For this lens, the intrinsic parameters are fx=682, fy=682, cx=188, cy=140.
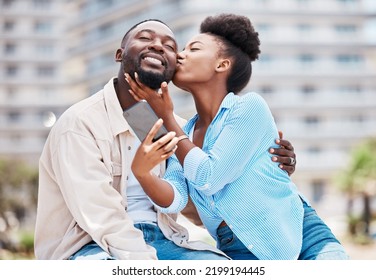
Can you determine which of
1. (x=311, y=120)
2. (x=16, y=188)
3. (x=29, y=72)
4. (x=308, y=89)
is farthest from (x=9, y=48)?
(x=311, y=120)

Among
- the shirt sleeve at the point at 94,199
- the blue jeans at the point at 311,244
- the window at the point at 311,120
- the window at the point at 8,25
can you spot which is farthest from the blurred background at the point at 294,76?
the shirt sleeve at the point at 94,199

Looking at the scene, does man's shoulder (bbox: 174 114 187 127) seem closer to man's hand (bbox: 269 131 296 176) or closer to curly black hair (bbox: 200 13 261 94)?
curly black hair (bbox: 200 13 261 94)

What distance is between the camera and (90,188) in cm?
158

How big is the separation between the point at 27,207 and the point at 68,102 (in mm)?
5948

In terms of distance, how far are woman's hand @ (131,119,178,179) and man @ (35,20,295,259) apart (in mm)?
114

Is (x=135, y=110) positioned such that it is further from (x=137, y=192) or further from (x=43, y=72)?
(x=43, y=72)

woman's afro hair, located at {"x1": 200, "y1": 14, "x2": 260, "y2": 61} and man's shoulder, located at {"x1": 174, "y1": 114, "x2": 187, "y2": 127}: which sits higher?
woman's afro hair, located at {"x1": 200, "y1": 14, "x2": 260, "y2": 61}

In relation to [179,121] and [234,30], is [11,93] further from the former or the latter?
[234,30]

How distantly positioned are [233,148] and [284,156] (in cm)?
19

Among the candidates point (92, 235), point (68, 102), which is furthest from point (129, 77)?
point (68, 102)

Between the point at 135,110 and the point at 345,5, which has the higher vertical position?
the point at 135,110

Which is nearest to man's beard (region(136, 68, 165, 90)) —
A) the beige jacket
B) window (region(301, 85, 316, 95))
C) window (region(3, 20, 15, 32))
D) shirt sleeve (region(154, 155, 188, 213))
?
the beige jacket

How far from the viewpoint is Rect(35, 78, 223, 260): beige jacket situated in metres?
1.56
